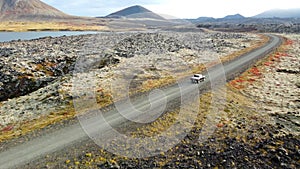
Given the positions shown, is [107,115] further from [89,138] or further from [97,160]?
[97,160]

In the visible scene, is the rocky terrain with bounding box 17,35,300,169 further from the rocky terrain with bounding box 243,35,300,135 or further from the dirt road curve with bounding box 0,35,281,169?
the dirt road curve with bounding box 0,35,281,169

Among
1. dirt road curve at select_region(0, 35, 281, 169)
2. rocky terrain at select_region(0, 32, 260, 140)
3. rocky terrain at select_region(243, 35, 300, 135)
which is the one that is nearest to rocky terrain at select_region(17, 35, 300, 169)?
rocky terrain at select_region(243, 35, 300, 135)

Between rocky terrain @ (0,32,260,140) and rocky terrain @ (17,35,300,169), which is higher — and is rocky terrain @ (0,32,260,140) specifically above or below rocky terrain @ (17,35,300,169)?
above

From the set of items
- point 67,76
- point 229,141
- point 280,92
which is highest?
point 67,76

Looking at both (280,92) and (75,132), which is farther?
(280,92)

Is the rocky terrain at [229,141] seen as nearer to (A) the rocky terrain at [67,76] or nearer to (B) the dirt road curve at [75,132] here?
(B) the dirt road curve at [75,132]

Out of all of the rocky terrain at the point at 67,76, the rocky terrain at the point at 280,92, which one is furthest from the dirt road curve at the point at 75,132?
the rocky terrain at the point at 280,92

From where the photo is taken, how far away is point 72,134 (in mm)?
21875

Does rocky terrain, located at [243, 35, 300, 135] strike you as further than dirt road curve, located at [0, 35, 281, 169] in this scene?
Yes

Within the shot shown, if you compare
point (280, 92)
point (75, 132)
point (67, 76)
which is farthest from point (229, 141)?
point (67, 76)

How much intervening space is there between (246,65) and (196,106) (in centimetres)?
2893

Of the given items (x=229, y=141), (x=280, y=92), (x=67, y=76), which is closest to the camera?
(x=229, y=141)

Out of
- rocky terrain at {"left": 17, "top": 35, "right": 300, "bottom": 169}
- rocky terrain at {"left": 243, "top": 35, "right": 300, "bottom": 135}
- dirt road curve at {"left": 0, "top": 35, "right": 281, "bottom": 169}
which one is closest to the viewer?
rocky terrain at {"left": 17, "top": 35, "right": 300, "bottom": 169}

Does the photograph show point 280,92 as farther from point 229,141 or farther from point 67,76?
point 67,76
